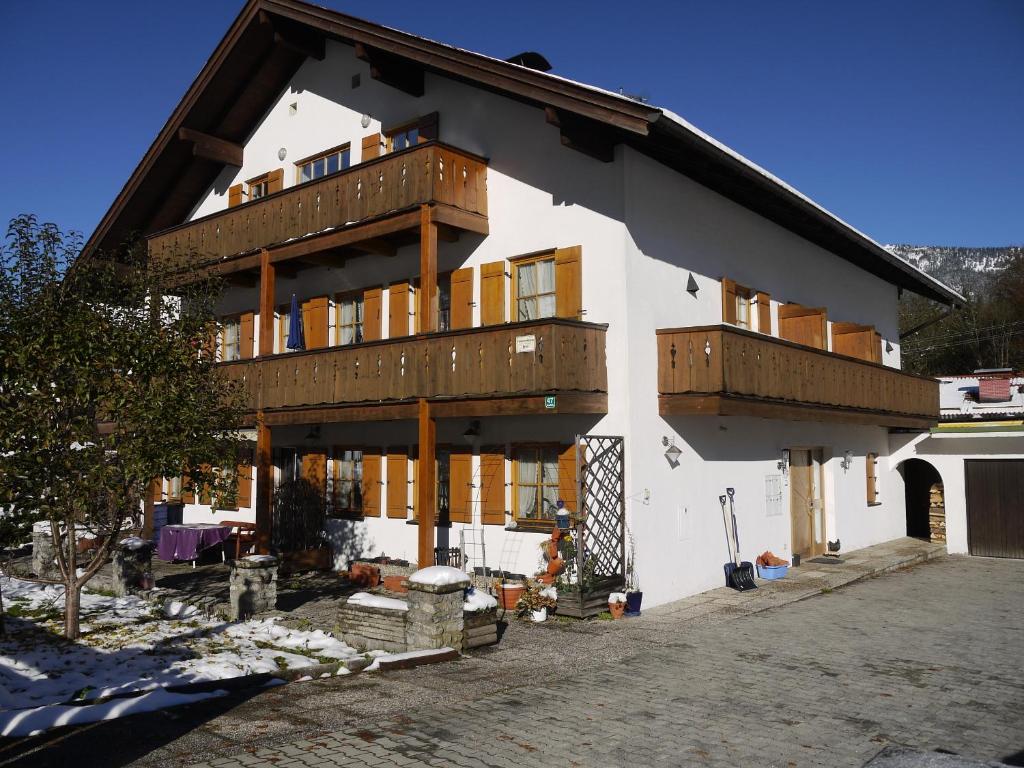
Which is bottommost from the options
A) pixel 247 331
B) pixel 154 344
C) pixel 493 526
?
pixel 493 526

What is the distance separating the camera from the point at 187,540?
16.8 meters

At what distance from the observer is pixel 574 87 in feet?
39.9

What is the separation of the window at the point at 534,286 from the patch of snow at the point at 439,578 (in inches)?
208

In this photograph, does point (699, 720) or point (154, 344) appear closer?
point (699, 720)

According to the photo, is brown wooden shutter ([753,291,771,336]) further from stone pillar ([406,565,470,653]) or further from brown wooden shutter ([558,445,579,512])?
stone pillar ([406,565,470,653])

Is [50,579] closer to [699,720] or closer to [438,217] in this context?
[438,217]

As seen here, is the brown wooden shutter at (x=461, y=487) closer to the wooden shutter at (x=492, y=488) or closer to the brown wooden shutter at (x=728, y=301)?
the wooden shutter at (x=492, y=488)

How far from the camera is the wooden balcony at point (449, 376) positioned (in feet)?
40.1

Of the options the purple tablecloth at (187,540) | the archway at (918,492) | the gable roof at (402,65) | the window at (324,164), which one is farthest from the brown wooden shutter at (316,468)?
the archway at (918,492)

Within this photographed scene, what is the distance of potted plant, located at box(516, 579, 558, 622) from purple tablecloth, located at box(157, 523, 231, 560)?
7.73 metres

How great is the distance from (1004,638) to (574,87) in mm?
9067

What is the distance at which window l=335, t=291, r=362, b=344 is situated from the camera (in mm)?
17297

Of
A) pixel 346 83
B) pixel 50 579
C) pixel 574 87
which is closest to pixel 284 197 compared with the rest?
pixel 346 83

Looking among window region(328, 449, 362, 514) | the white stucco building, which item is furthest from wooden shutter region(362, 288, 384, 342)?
window region(328, 449, 362, 514)
